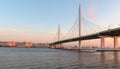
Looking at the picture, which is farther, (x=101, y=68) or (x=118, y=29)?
(x=118, y=29)

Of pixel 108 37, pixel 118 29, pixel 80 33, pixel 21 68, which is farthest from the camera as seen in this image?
pixel 80 33

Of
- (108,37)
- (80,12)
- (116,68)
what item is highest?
(80,12)

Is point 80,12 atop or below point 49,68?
atop

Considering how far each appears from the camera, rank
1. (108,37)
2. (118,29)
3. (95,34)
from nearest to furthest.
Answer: (118,29), (95,34), (108,37)

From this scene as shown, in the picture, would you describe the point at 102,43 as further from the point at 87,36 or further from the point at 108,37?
the point at 87,36

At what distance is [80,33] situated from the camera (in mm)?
106188

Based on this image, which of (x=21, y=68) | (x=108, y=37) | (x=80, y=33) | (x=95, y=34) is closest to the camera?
(x=21, y=68)

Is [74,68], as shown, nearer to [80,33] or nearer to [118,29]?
[118,29]

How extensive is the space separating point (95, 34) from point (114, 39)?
14.9 m

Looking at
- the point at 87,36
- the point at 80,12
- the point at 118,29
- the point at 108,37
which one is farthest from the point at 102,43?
the point at 118,29

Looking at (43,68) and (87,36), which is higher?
(87,36)

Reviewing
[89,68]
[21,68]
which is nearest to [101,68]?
[89,68]

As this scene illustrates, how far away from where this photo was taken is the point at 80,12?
369ft

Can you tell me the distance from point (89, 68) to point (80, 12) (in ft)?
283
